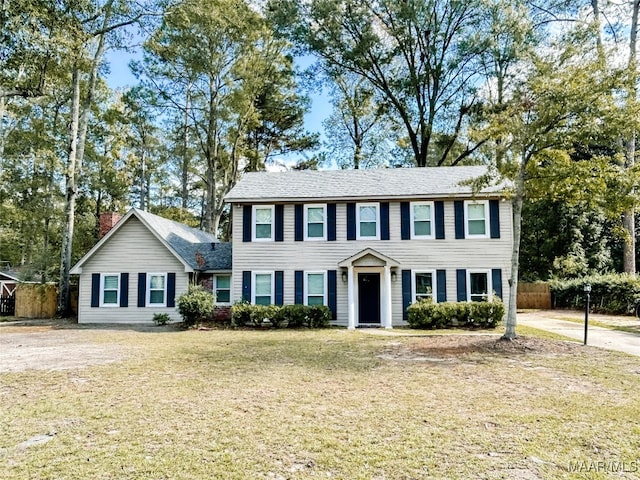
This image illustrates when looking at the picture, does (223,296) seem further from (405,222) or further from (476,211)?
(476,211)

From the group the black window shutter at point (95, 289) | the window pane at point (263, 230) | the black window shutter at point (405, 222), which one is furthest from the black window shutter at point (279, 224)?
the black window shutter at point (95, 289)

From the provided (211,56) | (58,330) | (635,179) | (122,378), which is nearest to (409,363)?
(122,378)

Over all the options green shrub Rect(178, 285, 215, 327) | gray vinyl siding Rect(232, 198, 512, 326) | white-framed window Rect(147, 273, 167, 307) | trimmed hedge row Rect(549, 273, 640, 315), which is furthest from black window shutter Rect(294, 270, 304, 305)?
trimmed hedge row Rect(549, 273, 640, 315)

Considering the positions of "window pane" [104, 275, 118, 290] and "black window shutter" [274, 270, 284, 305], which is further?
"window pane" [104, 275, 118, 290]

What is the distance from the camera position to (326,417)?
5.49m

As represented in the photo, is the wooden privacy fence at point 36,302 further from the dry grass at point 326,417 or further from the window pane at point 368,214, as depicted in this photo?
the window pane at point 368,214

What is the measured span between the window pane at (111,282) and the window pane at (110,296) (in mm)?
168

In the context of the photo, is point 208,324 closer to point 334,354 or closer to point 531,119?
point 334,354

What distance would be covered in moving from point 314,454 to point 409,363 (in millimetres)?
5133

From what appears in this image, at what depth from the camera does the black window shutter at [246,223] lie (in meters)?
18.0

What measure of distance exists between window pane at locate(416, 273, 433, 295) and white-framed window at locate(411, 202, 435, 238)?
5.13 feet

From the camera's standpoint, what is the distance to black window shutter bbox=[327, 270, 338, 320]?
56.9 feet

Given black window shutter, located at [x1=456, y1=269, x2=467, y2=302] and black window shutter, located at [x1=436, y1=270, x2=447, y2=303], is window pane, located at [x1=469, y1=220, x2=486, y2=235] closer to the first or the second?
black window shutter, located at [x1=456, y1=269, x2=467, y2=302]

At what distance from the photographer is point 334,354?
33.8ft
